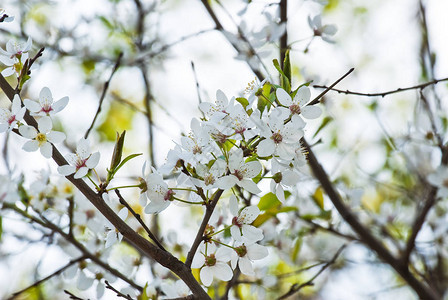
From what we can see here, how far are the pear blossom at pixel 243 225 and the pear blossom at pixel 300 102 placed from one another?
0.18m

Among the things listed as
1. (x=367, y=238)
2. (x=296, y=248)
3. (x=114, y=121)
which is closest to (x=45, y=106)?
(x=296, y=248)

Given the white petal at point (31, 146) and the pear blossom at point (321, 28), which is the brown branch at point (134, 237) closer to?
the white petal at point (31, 146)

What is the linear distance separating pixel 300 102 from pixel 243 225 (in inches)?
9.0

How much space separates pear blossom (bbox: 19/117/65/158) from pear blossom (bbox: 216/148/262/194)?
0.91 feet

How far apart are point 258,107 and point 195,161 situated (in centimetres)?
15

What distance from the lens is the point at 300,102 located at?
31.9 inches

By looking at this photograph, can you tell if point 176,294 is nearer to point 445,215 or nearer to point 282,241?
point 282,241

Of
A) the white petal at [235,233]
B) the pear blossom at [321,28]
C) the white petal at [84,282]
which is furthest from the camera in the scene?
the pear blossom at [321,28]

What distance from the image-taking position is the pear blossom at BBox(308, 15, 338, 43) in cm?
137

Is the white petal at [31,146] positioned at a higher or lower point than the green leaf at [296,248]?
lower

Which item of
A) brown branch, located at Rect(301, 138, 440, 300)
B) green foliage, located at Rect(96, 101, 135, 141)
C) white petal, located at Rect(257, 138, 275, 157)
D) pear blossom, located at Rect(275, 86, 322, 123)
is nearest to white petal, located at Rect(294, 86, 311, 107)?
pear blossom, located at Rect(275, 86, 322, 123)

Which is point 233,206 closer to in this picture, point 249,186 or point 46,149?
point 249,186

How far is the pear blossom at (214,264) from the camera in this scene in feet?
2.87

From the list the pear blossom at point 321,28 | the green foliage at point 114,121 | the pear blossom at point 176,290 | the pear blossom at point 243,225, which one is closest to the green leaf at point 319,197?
the pear blossom at point 321,28
